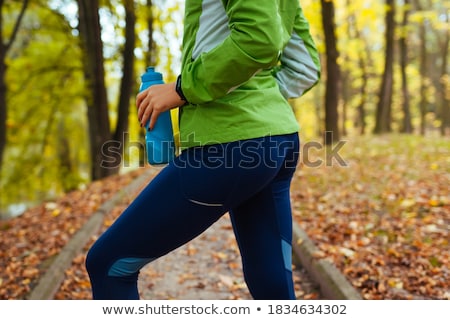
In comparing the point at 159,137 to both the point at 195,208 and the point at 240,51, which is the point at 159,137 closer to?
the point at 195,208

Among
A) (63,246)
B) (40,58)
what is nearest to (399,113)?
(40,58)

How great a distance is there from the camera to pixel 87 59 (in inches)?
349

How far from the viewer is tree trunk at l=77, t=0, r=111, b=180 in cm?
801

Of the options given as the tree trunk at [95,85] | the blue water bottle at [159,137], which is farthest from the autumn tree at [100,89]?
the blue water bottle at [159,137]

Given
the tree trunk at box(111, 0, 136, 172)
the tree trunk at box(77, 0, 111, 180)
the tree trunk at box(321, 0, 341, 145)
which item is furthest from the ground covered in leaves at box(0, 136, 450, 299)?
the tree trunk at box(321, 0, 341, 145)

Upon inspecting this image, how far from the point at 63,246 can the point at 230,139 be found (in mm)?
3513

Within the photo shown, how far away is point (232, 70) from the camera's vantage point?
57.4 inches

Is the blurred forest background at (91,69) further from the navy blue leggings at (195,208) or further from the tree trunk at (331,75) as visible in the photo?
the navy blue leggings at (195,208)

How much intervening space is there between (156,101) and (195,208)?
0.38 m

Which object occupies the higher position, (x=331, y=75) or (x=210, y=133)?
(x=331, y=75)

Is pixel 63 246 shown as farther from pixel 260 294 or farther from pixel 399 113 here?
pixel 399 113

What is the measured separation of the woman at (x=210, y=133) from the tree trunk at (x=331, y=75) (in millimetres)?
9629

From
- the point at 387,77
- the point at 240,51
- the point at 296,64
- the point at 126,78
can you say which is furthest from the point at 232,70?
the point at 387,77
